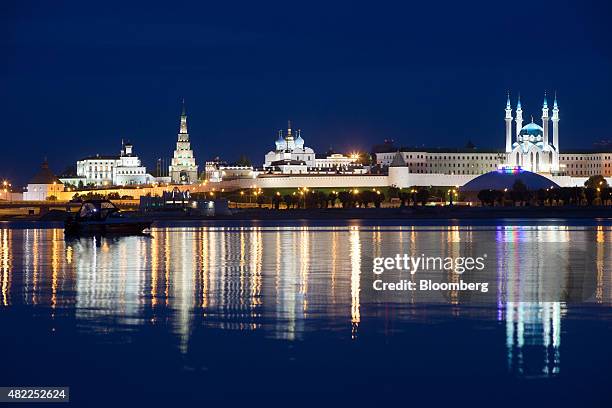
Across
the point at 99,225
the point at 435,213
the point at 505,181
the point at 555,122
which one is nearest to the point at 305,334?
the point at 99,225

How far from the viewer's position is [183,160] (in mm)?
118938

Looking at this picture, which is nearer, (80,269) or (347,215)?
(80,269)

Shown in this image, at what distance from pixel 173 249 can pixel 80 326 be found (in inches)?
679

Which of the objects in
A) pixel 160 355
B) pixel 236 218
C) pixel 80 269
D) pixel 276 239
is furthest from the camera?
pixel 236 218

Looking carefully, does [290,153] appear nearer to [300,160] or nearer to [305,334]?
[300,160]

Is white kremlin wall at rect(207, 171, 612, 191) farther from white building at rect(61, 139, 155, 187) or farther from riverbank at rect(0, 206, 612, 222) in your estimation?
riverbank at rect(0, 206, 612, 222)

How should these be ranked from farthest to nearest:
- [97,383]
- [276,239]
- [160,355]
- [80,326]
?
[276,239]
[80,326]
[160,355]
[97,383]

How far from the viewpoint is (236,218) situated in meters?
63.1

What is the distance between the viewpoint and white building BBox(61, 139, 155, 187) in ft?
403

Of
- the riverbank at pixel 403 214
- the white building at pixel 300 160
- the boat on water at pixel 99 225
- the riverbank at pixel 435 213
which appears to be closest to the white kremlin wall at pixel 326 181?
the white building at pixel 300 160

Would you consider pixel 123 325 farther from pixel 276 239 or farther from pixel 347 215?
pixel 347 215

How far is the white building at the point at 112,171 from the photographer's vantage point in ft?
403

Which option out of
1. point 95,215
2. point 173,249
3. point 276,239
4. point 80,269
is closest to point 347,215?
point 95,215

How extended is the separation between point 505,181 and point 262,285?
2958 inches
